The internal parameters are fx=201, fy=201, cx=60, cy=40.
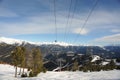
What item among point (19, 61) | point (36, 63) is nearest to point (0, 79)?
point (19, 61)

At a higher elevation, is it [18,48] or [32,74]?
[18,48]

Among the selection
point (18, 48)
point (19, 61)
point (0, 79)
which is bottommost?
point (0, 79)

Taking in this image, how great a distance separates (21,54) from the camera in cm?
4125

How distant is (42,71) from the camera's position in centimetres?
4803

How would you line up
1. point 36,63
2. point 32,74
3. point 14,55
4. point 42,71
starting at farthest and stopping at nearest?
point 36,63, point 42,71, point 14,55, point 32,74

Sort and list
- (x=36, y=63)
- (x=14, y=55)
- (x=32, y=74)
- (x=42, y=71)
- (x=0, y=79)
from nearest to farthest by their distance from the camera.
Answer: (x=0, y=79)
(x=32, y=74)
(x=14, y=55)
(x=42, y=71)
(x=36, y=63)

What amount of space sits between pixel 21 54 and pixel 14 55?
141 cm

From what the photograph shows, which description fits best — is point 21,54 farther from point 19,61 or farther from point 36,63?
point 36,63

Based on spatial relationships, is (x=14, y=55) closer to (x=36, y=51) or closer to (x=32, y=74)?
(x=32, y=74)

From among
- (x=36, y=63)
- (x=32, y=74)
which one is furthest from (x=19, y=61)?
(x=36, y=63)

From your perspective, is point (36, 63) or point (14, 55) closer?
A: point (14, 55)

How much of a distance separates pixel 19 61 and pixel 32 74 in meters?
6.85

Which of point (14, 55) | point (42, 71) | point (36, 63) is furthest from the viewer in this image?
point (36, 63)

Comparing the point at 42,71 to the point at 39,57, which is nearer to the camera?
the point at 42,71
